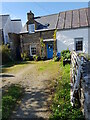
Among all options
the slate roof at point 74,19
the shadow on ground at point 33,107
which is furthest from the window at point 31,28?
the shadow on ground at point 33,107

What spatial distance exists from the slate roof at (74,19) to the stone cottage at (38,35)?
34.7 inches

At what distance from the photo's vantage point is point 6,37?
734 inches

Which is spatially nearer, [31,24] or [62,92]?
[62,92]

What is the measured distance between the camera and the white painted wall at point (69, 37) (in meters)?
14.1

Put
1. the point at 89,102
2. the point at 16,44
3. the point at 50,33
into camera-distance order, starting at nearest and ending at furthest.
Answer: the point at 89,102 < the point at 50,33 < the point at 16,44

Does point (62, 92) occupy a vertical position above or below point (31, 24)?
below

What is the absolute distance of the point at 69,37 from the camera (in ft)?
47.8

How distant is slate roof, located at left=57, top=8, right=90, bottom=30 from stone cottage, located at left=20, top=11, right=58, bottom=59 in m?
0.88

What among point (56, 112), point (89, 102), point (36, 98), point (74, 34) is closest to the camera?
point (89, 102)

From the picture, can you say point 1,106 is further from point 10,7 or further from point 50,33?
point 50,33

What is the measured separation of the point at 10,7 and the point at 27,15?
360 inches

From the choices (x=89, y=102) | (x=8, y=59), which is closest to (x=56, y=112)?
(x=89, y=102)

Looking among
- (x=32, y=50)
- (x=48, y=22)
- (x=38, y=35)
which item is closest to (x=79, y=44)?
(x=48, y=22)

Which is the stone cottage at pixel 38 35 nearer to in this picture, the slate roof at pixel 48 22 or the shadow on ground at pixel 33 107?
the slate roof at pixel 48 22
